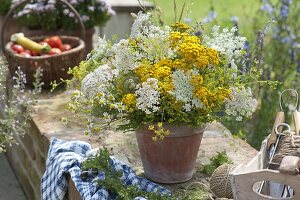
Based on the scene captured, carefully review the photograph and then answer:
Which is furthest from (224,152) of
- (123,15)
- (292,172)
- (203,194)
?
(123,15)

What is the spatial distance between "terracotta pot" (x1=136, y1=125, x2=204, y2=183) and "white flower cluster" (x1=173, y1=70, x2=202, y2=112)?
189 mm

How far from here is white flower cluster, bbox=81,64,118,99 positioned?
2.61m

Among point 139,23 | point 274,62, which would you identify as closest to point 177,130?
point 139,23

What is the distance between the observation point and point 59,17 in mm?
5172

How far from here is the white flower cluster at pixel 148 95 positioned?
8.06ft

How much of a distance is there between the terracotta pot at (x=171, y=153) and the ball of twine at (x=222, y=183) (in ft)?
0.59

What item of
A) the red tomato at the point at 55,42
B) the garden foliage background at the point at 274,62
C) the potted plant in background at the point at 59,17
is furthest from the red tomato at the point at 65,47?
the garden foliage background at the point at 274,62

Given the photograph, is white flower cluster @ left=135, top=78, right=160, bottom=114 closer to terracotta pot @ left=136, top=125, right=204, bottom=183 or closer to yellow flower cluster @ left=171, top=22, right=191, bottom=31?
terracotta pot @ left=136, top=125, right=204, bottom=183

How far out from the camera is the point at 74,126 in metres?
3.78

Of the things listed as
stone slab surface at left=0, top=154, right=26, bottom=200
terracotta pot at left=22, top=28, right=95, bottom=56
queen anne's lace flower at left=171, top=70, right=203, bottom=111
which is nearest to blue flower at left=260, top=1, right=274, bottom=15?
terracotta pot at left=22, top=28, right=95, bottom=56

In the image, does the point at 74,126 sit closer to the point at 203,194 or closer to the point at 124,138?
the point at 124,138

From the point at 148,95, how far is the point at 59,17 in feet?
9.40

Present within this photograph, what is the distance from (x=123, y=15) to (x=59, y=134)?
311 centimetres

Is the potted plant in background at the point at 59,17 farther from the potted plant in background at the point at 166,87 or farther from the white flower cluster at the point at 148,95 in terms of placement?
the white flower cluster at the point at 148,95
